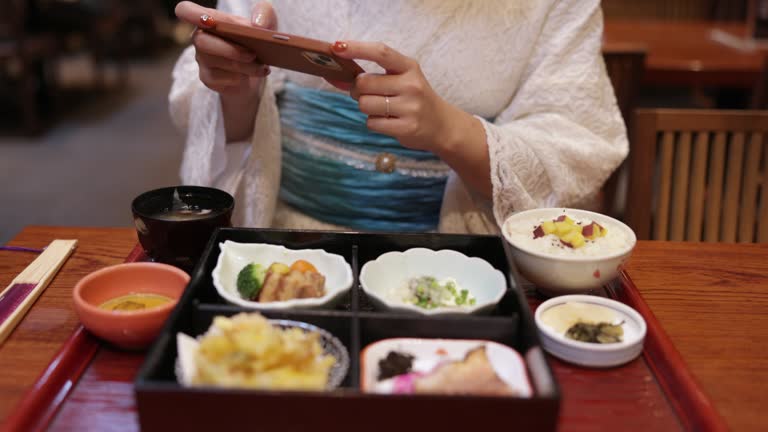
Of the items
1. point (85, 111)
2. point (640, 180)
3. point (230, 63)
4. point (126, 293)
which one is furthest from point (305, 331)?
point (85, 111)

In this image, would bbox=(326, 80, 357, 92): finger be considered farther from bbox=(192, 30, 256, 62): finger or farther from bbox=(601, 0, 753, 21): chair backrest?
bbox=(601, 0, 753, 21): chair backrest

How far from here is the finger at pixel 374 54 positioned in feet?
3.99

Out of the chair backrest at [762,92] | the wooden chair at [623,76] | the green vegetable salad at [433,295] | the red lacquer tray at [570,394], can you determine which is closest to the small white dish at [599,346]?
the red lacquer tray at [570,394]

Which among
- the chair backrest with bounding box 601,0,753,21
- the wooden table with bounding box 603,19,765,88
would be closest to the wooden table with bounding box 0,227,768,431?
the wooden table with bounding box 603,19,765,88

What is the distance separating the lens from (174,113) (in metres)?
1.82

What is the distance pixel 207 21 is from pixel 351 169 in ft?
1.79

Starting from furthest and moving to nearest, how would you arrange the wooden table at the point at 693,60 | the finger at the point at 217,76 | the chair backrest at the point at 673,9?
the chair backrest at the point at 673,9 < the wooden table at the point at 693,60 < the finger at the point at 217,76

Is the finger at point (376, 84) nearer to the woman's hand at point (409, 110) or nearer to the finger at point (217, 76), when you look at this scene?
the woman's hand at point (409, 110)

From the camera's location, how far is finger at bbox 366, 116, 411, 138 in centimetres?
139

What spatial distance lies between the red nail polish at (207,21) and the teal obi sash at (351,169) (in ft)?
1.49

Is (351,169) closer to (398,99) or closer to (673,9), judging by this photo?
(398,99)

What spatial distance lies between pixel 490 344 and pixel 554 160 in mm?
722

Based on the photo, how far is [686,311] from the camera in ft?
4.07

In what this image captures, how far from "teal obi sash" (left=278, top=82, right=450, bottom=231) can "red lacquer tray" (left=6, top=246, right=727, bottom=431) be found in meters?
0.72
